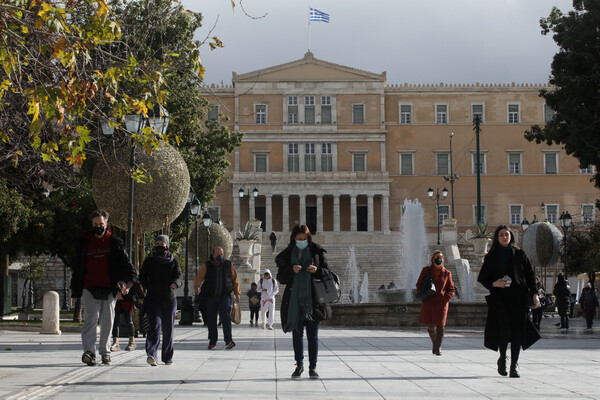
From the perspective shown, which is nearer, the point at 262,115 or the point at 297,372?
the point at 297,372

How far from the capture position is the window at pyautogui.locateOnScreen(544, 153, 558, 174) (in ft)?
224

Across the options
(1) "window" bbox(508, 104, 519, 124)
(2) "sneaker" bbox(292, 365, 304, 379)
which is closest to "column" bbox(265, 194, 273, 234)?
(1) "window" bbox(508, 104, 519, 124)

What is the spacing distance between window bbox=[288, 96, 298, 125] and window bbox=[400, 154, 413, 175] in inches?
333

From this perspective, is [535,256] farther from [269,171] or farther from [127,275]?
[269,171]

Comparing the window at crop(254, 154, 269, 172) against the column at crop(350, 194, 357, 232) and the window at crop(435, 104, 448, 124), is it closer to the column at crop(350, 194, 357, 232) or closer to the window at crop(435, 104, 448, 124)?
the column at crop(350, 194, 357, 232)

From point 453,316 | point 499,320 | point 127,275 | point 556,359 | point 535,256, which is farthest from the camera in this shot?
point 535,256

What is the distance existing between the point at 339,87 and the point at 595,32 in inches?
1627

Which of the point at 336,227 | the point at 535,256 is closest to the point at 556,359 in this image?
the point at 535,256

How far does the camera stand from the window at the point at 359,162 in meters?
68.2

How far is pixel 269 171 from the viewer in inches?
2660

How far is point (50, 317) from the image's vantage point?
19312 mm

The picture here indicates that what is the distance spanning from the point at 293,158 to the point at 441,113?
11.6m

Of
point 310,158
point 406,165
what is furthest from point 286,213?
point 406,165

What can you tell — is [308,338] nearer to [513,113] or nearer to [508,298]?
[508,298]
